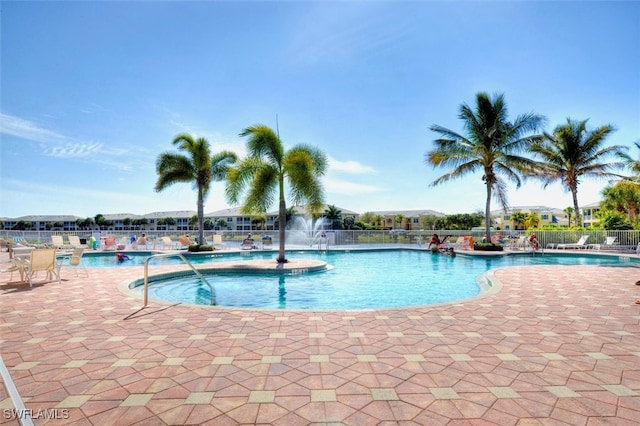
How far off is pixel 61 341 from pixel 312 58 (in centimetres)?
1097

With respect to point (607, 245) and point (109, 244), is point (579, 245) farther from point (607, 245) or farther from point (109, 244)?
point (109, 244)

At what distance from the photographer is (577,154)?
24.5m

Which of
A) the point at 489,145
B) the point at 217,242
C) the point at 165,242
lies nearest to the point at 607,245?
the point at 489,145

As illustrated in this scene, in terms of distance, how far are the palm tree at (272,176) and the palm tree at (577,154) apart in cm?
1892

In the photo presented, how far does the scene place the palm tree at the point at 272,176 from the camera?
1339 cm

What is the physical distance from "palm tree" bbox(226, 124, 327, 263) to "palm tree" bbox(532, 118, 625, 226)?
18.9 meters

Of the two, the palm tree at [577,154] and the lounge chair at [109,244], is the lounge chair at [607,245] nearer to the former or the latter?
the palm tree at [577,154]

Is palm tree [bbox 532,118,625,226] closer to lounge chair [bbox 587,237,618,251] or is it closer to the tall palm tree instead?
lounge chair [bbox 587,237,618,251]

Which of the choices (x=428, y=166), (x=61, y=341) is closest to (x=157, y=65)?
(x=61, y=341)

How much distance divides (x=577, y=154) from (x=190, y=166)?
87.1 feet

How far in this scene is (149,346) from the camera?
3918 mm

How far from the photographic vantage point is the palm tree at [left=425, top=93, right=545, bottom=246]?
61.1 ft

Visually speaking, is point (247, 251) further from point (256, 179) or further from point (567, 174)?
point (567, 174)

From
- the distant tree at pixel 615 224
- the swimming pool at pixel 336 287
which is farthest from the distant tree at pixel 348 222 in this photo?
the swimming pool at pixel 336 287
